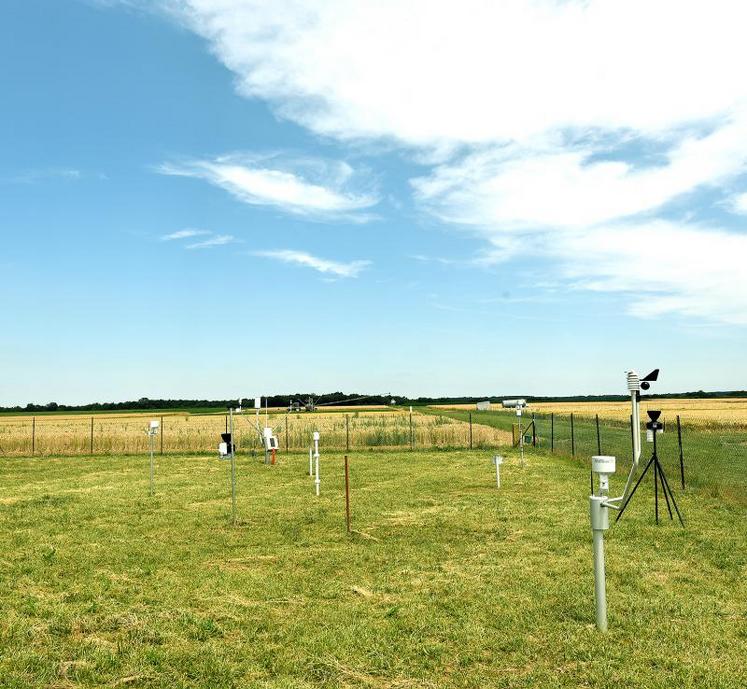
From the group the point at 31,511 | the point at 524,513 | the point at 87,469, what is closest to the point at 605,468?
the point at 524,513

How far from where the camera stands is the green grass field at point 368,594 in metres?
5.60

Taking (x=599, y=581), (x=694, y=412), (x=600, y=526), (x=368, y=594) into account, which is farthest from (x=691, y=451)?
(x=694, y=412)

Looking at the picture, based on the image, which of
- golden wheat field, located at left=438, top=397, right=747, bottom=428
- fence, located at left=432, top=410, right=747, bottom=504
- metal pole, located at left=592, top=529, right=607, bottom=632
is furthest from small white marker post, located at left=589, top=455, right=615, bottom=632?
golden wheat field, located at left=438, top=397, right=747, bottom=428

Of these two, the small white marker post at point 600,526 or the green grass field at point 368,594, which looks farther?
the small white marker post at point 600,526

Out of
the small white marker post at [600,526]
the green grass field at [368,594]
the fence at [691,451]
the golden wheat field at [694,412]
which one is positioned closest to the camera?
the green grass field at [368,594]

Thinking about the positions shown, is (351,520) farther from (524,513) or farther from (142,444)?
Answer: (142,444)

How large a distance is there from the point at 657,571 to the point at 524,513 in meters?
4.44

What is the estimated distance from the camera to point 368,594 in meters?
7.69

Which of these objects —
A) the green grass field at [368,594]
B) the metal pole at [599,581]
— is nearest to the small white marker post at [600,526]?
the metal pole at [599,581]

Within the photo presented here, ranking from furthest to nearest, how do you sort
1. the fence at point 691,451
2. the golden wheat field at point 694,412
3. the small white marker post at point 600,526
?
the golden wheat field at point 694,412 < the fence at point 691,451 < the small white marker post at point 600,526

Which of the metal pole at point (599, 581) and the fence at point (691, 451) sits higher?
the metal pole at point (599, 581)

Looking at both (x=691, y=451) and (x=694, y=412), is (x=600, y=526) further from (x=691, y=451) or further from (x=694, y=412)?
(x=694, y=412)

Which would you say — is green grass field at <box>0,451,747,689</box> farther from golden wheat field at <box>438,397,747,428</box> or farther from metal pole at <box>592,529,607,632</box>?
golden wheat field at <box>438,397,747,428</box>

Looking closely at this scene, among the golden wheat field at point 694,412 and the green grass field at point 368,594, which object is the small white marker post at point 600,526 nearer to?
the green grass field at point 368,594
